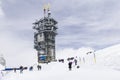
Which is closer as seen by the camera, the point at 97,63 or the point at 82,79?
the point at 82,79

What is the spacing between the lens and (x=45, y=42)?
405 ft

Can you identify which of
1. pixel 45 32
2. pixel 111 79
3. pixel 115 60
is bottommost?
pixel 111 79

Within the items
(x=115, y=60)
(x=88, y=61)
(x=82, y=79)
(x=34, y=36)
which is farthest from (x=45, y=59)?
(x=82, y=79)

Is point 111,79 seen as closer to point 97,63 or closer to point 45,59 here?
point 97,63

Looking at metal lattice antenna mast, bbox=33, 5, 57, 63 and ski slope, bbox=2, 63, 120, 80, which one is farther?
metal lattice antenna mast, bbox=33, 5, 57, 63

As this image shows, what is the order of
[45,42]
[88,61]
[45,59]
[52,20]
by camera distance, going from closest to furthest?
1. [88,61]
2. [45,59]
3. [45,42]
4. [52,20]

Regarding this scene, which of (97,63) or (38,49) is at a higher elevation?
(38,49)

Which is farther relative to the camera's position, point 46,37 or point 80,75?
point 46,37

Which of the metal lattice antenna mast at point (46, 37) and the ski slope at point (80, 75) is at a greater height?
the metal lattice antenna mast at point (46, 37)

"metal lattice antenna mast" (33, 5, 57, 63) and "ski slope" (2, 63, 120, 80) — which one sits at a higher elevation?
"metal lattice antenna mast" (33, 5, 57, 63)

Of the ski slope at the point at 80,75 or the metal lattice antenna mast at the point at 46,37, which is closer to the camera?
the ski slope at the point at 80,75

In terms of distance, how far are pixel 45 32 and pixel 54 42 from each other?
6.36m

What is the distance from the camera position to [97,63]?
46.9 metres

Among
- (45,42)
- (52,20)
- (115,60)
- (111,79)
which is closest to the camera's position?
(111,79)
